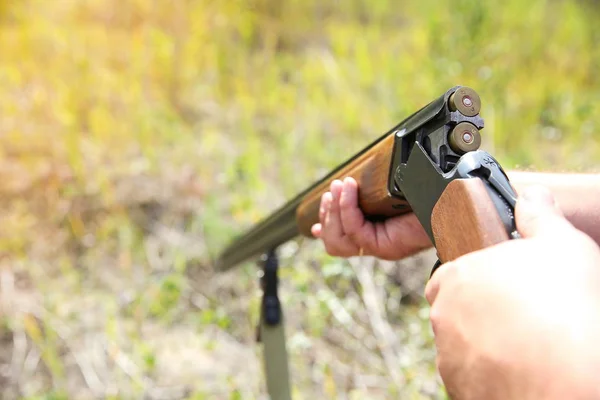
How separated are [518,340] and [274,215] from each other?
32.7 inches

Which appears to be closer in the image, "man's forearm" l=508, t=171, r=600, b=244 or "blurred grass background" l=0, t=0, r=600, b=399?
"man's forearm" l=508, t=171, r=600, b=244

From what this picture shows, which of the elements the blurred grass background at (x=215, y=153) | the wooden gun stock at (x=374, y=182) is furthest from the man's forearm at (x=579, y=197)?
the blurred grass background at (x=215, y=153)

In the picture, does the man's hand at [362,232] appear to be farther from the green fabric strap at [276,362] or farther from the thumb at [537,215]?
the thumb at [537,215]

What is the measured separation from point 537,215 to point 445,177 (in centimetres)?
11

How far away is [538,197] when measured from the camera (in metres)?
0.48

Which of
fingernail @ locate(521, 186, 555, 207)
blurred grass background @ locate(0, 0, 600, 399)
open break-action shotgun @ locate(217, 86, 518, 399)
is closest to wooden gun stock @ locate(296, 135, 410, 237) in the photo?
open break-action shotgun @ locate(217, 86, 518, 399)

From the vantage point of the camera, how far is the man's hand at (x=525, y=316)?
13.9 inches

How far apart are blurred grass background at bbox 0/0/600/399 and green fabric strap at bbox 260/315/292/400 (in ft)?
1.20

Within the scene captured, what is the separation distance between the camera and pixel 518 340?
374 mm

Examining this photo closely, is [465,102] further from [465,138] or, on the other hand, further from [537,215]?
[537,215]

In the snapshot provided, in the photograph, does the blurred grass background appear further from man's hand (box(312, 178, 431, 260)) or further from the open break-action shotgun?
the open break-action shotgun

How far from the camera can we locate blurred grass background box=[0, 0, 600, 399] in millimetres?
1752

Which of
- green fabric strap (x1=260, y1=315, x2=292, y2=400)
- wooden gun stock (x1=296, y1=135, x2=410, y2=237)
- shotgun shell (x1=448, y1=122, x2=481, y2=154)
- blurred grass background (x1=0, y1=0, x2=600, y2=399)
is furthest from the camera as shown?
blurred grass background (x1=0, y1=0, x2=600, y2=399)

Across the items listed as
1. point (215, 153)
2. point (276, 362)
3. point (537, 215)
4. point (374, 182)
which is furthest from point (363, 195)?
point (215, 153)
